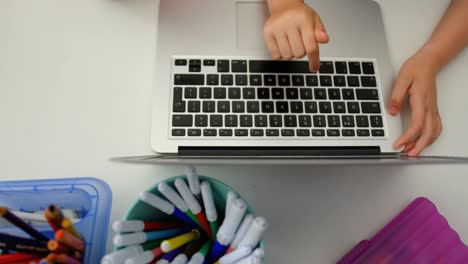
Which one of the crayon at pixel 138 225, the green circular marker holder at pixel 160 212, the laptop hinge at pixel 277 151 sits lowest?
the crayon at pixel 138 225

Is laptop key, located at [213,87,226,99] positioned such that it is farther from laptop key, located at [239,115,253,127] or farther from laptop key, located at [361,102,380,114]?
laptop key, located at [361,102,380,114]

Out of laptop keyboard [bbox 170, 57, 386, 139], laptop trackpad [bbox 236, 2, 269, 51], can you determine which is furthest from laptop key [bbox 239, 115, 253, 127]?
laptop trackpad [bbox 236, 2, 269, 51]

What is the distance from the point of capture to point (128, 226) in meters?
0.30

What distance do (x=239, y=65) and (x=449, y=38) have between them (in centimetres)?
28

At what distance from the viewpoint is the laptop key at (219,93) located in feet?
1.41

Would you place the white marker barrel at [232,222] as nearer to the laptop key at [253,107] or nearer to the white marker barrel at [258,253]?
the white marker barrel at [258,253]

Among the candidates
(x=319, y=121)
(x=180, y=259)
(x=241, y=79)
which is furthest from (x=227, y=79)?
(x=180, y=259)

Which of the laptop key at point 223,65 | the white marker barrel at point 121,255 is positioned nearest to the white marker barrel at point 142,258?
the white marker barrel at point 121,255

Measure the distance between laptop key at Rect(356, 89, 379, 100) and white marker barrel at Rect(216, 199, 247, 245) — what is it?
0.77ft

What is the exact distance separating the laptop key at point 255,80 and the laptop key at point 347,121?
11 centimetres

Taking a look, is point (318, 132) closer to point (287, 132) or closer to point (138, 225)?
point (287, 132)

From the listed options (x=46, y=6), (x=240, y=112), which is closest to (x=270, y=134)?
(x=240, y=112)

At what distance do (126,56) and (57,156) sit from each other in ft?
0.50

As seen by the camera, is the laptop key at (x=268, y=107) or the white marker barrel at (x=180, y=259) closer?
the white marker barrel at (x=180, y=259)
